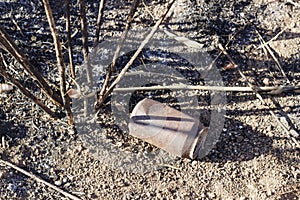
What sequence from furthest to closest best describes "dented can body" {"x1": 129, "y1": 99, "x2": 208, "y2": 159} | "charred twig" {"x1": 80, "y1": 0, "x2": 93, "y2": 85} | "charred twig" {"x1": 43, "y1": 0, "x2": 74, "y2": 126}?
"dented can body" {"x1": 129, "y1": 99, "x2": 208, "y2": 159}, "charred twig" {"x1": 80, "y1": 0, "x2": 93, "y2": 85}, "charred twig" {"x1": 43, "y1": 0, "x2": 74, "y2": 126}

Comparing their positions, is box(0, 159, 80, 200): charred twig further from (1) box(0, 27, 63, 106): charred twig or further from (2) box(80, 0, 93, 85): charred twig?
(2) box(80, 0, 93, 85): charred twig

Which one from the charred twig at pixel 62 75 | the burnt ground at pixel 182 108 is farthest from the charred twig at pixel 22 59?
the burnt ground at pixel 182 108

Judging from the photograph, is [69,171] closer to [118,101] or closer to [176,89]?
[118,101]

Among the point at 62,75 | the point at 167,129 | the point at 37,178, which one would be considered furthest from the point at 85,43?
the point at 37,178

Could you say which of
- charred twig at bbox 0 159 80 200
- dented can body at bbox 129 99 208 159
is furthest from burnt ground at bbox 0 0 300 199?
dented can body at bbox 129 99 208 159

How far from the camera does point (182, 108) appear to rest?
252cm

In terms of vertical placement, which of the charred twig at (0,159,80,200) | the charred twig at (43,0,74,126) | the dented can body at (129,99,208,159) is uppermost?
the charred twig at (43,0,74,126)

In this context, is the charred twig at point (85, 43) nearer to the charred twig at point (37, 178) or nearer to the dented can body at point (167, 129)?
the dented can body at point (167, 129)

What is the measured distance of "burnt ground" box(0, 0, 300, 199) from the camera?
93.5 inches

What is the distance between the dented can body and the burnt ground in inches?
4.7

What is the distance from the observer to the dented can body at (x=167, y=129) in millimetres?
2324

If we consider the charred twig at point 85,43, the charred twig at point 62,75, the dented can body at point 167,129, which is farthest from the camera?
the dented can body at point 167,129

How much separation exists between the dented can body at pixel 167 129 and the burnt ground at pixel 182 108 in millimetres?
120

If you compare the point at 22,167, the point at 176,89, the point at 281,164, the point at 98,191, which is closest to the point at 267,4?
the point at 176,89
